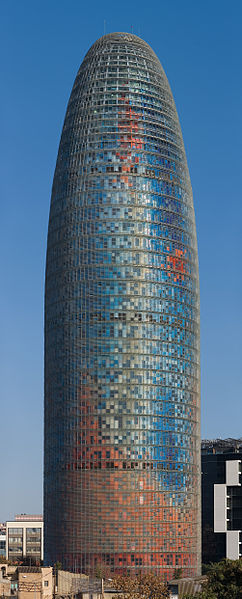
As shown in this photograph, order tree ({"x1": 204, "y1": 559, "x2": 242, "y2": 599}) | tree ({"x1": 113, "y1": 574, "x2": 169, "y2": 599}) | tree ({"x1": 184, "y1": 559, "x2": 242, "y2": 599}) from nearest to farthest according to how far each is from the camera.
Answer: tree ({"x1": 184, "y1": 559, "x2": 242, "y2": 599}), tree ({"x1": 204, "y1": 559, "x2": 242, "y2": 599}), tree ({"x1": 113, "y1": 574, "x2": 169, "y2": 599})

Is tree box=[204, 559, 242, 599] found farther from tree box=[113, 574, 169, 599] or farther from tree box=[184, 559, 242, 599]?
tree box=[113, 574, 169, 599]

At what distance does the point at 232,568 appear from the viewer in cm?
15225

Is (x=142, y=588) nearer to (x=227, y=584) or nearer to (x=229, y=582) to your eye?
(x=227, y=584)

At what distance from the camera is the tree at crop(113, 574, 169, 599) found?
16412 centimetres

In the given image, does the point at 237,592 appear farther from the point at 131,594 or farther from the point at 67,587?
the point at 67,587

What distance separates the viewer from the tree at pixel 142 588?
164 metres

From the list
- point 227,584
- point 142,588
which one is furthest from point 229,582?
point 142,588

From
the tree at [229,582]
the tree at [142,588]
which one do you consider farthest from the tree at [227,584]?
the tree at [142,588]

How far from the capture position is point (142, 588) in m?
172

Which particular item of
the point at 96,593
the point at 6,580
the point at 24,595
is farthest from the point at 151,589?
the point at 6,580

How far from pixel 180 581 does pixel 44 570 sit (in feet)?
93.8

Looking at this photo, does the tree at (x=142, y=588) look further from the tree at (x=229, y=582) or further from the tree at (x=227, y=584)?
the tree at (x=229, y=582)

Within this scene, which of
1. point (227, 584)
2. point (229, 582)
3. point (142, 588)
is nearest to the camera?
point (227, 584)

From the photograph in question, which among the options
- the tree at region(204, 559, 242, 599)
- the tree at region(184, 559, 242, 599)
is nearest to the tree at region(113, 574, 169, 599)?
the tree at region(184, 559, 242, 599)
